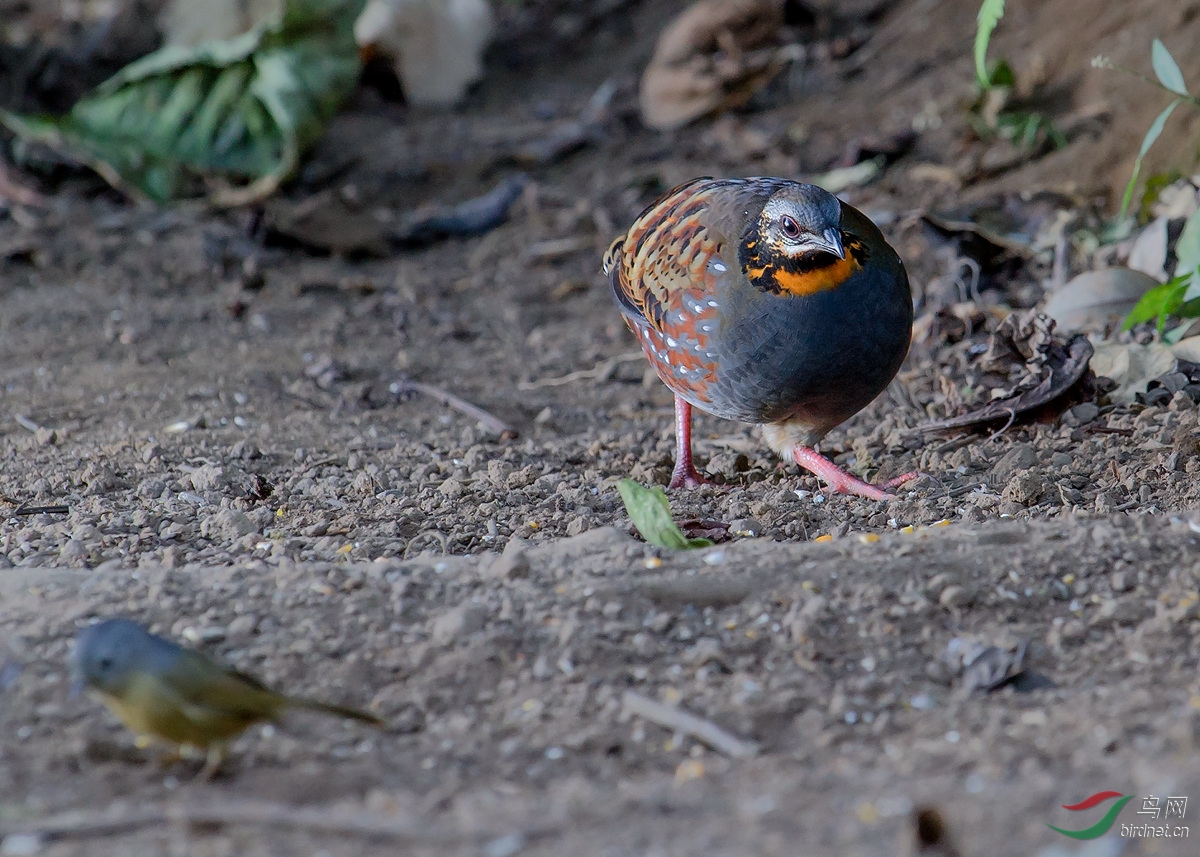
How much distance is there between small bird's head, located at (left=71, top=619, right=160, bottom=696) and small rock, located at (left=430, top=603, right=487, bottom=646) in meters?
0.65

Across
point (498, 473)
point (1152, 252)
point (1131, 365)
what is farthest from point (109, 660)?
point (1152, 252)

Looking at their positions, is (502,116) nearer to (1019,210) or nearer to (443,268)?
(443,268)

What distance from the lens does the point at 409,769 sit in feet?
7.73

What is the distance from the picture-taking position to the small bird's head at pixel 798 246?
12.1ft

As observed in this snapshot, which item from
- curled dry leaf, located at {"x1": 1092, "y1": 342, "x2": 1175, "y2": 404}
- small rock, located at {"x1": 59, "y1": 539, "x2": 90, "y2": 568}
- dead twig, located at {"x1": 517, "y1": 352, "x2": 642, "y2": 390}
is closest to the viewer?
small rock, located at {"x1": 59, "y1": 539, "x2": 90, "y2": 568}

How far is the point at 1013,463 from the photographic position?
4090mm

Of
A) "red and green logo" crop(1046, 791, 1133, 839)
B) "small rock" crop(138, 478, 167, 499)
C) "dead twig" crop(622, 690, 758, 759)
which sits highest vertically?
"red and green logo" crop(1046, 791, 1133, 839)

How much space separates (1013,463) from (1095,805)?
2.13 m

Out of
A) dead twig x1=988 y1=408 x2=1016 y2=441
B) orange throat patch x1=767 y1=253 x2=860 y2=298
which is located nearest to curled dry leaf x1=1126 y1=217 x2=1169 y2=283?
dead twig x1=988 y1=408 x2=1016 y2=441

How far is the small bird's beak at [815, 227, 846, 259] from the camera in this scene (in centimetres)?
362

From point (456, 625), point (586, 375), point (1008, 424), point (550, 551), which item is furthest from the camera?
point (586, 375)

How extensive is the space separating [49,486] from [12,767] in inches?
79.8

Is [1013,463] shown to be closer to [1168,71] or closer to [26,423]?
[1168,71]

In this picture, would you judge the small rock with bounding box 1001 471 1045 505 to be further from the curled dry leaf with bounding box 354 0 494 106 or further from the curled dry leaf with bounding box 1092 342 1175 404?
the curled dry leaf with bounding box 354 0 494 106
